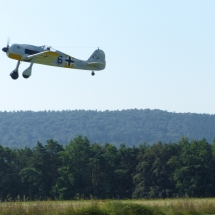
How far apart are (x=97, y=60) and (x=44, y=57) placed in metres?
7.20

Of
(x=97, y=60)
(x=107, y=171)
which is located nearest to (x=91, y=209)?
(x=97, y=60)

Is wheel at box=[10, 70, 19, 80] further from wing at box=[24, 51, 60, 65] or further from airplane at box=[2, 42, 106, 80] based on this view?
wing at box=[24, 51, 60, 65]

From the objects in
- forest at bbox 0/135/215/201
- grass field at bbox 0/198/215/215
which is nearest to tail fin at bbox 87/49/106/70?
grass field at bbox 0/198/215/215

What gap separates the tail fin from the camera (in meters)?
35.7

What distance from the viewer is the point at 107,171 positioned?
75.2 metres

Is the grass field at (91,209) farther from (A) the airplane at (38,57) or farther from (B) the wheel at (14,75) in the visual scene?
(A) the airplane at (38,57)

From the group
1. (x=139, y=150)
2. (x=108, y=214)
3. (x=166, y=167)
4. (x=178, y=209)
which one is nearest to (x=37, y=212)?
(x=108, y=214)

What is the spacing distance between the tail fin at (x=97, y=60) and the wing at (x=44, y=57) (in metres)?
4.03

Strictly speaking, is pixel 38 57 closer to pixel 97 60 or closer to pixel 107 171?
pixel 97 60

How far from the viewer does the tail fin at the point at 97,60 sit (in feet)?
117

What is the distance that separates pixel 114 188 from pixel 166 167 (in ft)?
23.7

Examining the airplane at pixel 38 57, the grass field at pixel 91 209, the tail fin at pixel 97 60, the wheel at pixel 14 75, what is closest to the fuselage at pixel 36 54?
the airplane at pixel 38 57

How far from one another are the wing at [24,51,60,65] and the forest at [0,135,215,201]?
37191mm

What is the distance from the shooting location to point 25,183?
7094 cm
